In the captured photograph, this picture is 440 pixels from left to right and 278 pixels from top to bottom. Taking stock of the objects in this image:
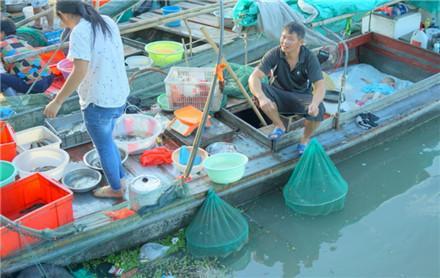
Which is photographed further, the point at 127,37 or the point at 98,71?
the point at 127,37

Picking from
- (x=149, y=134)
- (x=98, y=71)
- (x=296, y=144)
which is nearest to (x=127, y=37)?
(x=149, y=134)

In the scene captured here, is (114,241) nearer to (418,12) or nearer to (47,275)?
(47,275)

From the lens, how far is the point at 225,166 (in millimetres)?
4945

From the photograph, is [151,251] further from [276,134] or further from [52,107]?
[276,134]

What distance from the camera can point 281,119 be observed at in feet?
18.3

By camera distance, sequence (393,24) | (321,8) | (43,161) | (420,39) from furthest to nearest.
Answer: (393,24)
(420,39)
(321,8)
(43,161)

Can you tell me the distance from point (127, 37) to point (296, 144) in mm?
4031

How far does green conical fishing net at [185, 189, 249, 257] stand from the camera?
4465 mm

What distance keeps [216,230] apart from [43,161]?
1.74 m

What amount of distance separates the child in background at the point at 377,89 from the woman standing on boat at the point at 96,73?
11.2ft

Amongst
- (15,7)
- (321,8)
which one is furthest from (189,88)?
(15,7)

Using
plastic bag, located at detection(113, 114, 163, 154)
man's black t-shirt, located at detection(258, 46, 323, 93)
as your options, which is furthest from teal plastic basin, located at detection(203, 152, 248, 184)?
man's black t-shirt, located at detection(258, 46, 323, 93)

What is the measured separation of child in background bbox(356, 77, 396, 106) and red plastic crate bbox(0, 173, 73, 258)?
3850 mm

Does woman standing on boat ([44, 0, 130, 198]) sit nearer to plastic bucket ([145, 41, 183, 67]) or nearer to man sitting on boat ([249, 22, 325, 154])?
man sitting on boat ([249, 22, 325, 154])
